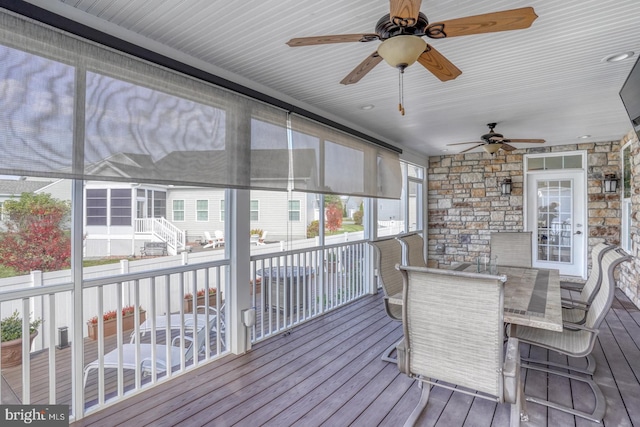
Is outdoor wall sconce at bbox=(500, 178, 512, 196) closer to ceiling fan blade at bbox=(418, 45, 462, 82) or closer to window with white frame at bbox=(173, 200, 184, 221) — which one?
ceiling fan blade at bbox=(418, 45, 462, 82)

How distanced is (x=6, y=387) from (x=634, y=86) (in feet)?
14.9

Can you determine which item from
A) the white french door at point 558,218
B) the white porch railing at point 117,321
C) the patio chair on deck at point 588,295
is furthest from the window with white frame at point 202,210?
the white french door at point 558,218

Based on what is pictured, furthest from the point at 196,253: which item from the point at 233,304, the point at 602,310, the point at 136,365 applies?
the point at 602,310

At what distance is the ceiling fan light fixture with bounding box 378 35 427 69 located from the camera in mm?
1617

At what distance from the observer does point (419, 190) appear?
23.5 ft

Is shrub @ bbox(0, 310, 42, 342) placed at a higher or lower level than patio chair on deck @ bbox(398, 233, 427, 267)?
lower

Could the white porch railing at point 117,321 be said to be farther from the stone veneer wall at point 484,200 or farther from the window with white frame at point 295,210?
the stone veneer wall at point 484,200

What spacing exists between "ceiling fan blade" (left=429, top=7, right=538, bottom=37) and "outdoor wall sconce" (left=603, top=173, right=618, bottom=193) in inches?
214

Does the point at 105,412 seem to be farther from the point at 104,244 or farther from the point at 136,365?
the point at 104,244

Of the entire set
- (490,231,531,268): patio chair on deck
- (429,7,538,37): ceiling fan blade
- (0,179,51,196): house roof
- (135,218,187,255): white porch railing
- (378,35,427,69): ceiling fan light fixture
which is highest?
(429,7,538,37): ceiling fan blade

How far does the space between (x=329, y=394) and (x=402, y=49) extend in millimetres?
2256

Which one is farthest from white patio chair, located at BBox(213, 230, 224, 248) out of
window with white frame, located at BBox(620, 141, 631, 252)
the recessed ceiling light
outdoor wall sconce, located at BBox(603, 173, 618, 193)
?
outdoor wall sconce, located at BBox(603, 173, 618, 193)

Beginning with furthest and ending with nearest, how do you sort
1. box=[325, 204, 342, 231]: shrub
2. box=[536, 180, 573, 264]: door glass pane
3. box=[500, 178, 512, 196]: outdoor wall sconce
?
box=[500, 178, 512, 196]: outdoor wall sconce < box=[536, 180, 573, 264]: door glass pane < box=[325, 204, 342, 231]: shrub

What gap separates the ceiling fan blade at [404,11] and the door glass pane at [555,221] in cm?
605
